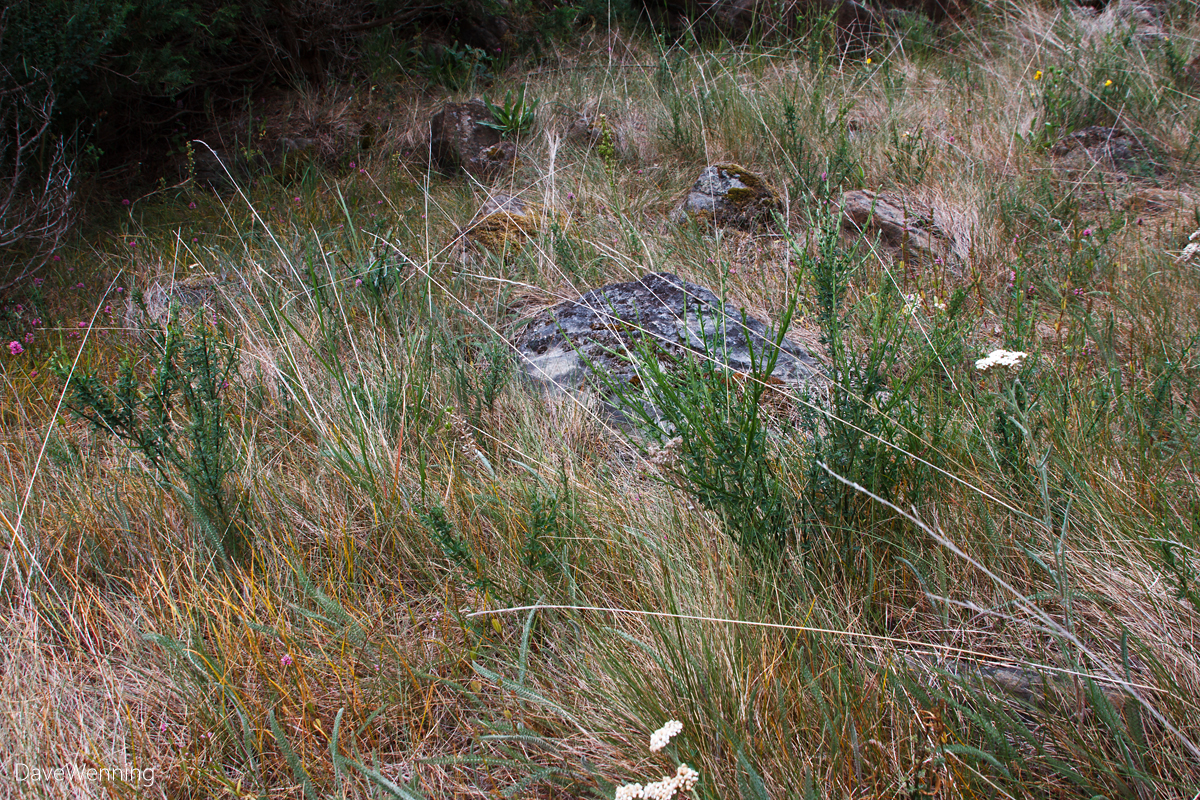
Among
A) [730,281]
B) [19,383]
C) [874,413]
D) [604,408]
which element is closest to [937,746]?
[874,413]

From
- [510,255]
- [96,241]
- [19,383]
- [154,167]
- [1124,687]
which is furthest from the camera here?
[154,167]

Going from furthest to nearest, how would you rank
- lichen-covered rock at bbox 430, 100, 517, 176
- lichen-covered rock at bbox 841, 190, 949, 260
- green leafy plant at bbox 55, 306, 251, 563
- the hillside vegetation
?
lichen-covered rock at bbox 430, 100, 517, 176 < lichen-covered rock at bbox 841, 190, 949, 260 < green leafy plant at bbox 55, 306, 251, 563 < the hillside vegetation

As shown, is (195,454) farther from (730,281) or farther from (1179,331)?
(1179,331)

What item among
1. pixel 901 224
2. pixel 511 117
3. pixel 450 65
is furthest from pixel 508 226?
pixel 450 65

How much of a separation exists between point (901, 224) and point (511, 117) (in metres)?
2.57

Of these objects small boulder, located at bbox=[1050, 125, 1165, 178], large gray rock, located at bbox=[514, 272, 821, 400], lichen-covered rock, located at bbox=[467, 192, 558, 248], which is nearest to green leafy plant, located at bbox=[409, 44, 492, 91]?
lichen-covered rock, located at bbox=[467, 192, 558, 248]

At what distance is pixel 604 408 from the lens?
7.05 feet

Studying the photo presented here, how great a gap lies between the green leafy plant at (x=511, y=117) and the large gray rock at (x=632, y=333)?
7.55 feet

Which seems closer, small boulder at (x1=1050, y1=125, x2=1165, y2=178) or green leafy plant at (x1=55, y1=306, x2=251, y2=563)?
green leafy plant at (x1=55, y1=306, x2=251, y2=563)

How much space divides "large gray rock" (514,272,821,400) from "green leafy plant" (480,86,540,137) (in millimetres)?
2301

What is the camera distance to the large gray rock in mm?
2180

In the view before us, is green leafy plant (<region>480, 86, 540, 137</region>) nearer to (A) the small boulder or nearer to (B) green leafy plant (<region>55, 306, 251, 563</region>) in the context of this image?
(A) the small boulder

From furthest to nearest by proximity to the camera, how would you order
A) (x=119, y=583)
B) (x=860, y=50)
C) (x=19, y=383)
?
1. (x=860, y=50)
2. (x=19, y=383)
3. (x=119, y=583)

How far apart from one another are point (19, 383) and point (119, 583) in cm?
148
